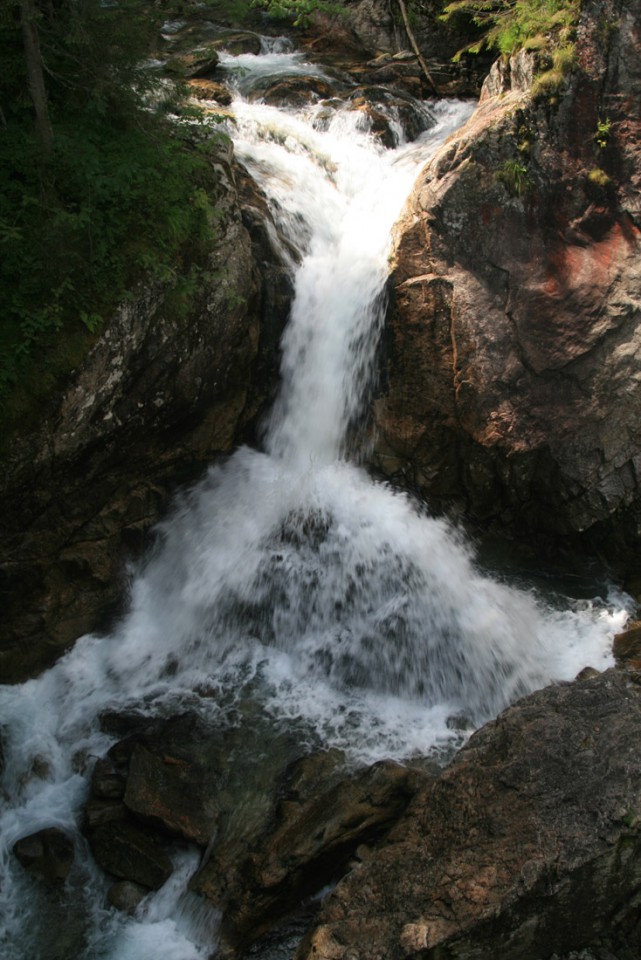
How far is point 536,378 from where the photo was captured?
790 cm

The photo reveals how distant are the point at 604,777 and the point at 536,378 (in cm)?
453

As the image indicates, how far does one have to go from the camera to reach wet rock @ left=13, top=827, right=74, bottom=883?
17.9ft

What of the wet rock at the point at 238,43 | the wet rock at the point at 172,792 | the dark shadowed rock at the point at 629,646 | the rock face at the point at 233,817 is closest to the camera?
the rock face at the point at 233,817

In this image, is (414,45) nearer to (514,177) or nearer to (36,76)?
(514,177)

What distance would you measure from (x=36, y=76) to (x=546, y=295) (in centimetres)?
568

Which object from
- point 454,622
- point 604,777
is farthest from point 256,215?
point 604,777

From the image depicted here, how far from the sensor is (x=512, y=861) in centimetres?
443

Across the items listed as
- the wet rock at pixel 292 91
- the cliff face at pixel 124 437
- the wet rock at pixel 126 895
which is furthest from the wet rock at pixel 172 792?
the wet rock at pixel 292 91

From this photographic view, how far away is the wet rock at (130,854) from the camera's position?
17.7 ft

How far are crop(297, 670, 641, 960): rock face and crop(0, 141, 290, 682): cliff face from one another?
13.7ft

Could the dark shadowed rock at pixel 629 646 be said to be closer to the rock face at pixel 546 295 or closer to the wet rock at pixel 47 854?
the rock face at pixel 546 295

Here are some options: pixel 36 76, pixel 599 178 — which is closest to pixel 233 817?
pixel 36 76

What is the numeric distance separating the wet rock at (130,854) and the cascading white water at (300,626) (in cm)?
12

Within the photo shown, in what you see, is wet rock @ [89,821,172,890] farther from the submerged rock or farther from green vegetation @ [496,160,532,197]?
green vegetation @ [496,160,532,197]
